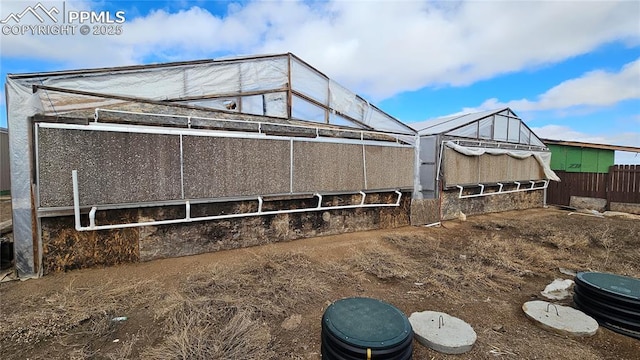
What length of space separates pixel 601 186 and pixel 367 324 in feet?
39.6

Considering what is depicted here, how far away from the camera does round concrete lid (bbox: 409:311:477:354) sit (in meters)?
1.93

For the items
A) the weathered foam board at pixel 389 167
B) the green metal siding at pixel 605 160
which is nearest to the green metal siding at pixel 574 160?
the green metal siding at pixel 605 160

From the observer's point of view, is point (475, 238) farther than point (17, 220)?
Yes

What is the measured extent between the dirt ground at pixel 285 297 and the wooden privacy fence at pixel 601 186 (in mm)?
6186

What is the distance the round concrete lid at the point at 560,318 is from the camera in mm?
2137

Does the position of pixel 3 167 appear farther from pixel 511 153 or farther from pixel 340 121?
pixel 511 153

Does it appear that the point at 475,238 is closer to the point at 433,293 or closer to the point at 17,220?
the point at 433,293

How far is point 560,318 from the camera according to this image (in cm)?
229

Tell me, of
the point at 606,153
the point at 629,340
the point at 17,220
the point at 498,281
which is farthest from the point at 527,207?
the point at 17,220

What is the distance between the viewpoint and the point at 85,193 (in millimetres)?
2883

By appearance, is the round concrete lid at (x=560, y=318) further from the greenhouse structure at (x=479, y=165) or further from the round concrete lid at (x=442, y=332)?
the greenhouse structure at (x=479, y=165)

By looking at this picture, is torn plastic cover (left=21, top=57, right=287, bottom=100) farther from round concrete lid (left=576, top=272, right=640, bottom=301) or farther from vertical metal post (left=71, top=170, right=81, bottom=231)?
round concrete lid (left=576, top=272, right=640, bottom=301)

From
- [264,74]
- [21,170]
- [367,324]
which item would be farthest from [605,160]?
[21,170]

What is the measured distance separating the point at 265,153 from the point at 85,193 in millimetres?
2062
